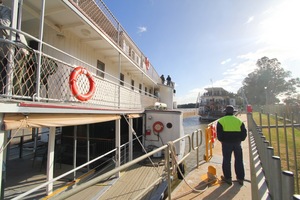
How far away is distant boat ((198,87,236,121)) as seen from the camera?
37.6 metres

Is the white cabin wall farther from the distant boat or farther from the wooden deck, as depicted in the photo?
the distant boat

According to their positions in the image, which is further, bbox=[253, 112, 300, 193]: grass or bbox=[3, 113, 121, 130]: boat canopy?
bbox=[253, 112, 300, 193]: grass

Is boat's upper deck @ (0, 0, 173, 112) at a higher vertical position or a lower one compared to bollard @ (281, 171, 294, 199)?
higher

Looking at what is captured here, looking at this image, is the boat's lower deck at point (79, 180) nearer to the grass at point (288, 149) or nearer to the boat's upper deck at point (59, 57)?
the boat's upper deck at point (59, 57)

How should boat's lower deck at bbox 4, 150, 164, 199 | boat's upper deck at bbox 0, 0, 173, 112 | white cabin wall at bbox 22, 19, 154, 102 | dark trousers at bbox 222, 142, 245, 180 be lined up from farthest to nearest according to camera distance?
white cabin wall at bbox 22, 19, 154, 102
boat's lower deck at bbox 4, 150, 164, 199
dark trousers at bbox 222, 142, 245, 180
boat's upper deck at bbox 0, 0, 173, 112

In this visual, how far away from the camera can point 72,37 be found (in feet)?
23.7

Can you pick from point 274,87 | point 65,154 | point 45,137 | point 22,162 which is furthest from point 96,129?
point 274,87

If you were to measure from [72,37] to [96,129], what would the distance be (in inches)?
197

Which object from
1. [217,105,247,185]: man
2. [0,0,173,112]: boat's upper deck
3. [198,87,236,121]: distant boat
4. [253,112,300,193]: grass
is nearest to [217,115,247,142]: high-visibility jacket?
[217,105,247,185]: man

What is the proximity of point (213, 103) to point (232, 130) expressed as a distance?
135 feet

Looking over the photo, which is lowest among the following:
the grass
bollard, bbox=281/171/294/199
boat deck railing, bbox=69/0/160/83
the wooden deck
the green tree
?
the wooden deck

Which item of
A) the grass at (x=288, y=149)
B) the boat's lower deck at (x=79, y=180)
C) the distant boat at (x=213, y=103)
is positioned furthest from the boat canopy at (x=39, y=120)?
the distant boat at (x=213, y=103)

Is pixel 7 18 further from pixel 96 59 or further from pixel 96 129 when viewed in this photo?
pixel 96 129

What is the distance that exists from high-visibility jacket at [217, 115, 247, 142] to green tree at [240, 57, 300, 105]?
247ft
